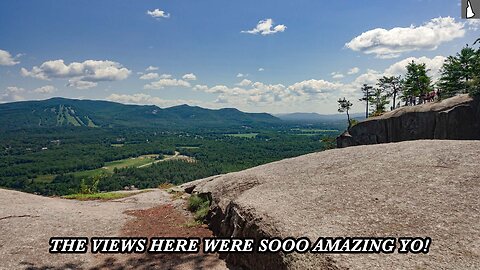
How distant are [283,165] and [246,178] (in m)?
3.67

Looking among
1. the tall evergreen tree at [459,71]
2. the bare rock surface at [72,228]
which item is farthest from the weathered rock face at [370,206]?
the tall evergreen tree at [459,71]

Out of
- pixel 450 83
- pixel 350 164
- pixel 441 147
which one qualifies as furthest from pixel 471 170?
pixel 450 83

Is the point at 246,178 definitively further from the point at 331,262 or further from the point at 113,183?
the point at 113,183

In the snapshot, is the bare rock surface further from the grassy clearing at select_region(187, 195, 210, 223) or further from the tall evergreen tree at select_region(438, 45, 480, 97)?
the tall evergreen tree at select_region(438, 45, 480, 97)

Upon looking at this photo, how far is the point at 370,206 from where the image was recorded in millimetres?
13062

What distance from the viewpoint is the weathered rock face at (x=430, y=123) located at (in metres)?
39.1

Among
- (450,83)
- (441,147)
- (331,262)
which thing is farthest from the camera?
(450,83)

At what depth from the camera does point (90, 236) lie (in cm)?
1734

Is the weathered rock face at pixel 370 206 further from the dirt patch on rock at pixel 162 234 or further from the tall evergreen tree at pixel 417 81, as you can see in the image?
the tall evergreen tree at pixel 417 81

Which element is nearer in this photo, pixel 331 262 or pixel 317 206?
pixel 331 262

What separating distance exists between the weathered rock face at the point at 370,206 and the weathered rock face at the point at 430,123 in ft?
79.5

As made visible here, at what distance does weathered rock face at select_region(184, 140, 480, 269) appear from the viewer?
9838 mm

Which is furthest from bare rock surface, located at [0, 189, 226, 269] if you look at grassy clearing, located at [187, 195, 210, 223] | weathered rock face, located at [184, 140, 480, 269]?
weathered rock face, located at [184, 140, 480, 269]

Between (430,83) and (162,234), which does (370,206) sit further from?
(430,83)
